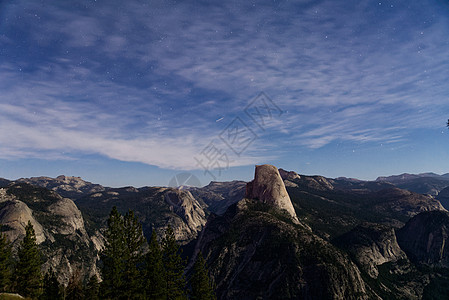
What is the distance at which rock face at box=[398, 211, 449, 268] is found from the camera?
129 metres

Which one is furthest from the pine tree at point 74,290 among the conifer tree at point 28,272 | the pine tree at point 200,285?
the pine tree at point 200,285

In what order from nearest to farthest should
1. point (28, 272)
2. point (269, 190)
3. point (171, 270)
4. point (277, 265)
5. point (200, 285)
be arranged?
point (171, 270)
point (28, 272)
point (200, 285)
point (277, 265)
point (269, 190)

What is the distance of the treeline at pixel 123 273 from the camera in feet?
124

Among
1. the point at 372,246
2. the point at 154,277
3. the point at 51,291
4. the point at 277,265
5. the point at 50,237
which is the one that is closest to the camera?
the point at 154,277

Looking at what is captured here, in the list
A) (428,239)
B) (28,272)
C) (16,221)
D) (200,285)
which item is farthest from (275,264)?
(16,221)

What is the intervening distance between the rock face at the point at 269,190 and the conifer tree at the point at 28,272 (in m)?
115

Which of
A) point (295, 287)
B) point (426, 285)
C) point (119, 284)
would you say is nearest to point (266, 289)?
point (295, 287)

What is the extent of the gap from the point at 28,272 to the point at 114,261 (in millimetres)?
29050

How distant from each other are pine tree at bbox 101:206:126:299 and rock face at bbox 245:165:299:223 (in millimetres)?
115885

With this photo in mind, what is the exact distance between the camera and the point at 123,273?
3812 cm

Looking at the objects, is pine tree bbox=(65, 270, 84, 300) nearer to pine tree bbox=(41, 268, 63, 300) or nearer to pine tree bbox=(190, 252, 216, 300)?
pine tree bbox=(41, 268, 63, 300)

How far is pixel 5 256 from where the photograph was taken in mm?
50781

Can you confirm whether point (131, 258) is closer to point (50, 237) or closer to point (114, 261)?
point (114, 261)

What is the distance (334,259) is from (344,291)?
1094 centimetres
